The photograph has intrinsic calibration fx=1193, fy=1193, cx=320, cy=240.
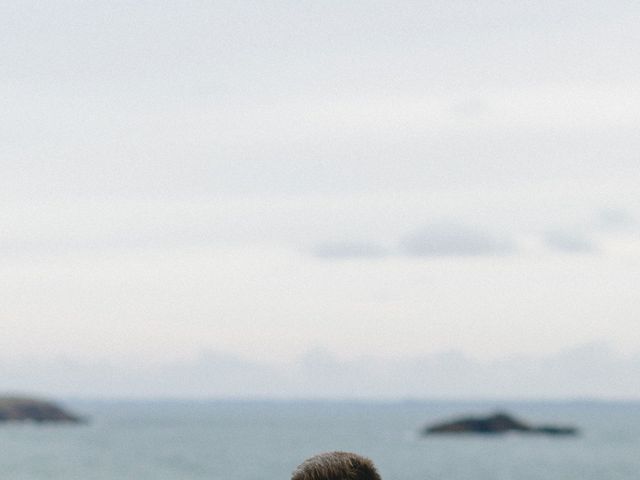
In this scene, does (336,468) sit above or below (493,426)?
below

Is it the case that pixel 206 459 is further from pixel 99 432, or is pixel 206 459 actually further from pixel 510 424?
pixel 99 432

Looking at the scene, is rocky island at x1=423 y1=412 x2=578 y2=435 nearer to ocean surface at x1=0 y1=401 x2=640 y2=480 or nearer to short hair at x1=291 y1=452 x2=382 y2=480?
ocean surface at x1=0 y1=401 x2=640 y2=480

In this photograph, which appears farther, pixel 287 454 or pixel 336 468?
pixel 287 454

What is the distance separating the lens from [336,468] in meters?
4.12

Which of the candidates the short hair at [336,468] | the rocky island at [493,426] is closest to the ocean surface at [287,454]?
the rocky island at [493,426]

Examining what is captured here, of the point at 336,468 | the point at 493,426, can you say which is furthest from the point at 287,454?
the point at 336,468

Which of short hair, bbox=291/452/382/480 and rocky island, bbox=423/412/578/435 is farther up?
rocky island, bbox=423/412/578/435

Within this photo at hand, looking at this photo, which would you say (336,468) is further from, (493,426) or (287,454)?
(493,426)

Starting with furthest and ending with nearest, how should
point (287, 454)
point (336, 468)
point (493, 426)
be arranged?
point (493, 426), point (287, 454), point (336, 468)

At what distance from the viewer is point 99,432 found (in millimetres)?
185250

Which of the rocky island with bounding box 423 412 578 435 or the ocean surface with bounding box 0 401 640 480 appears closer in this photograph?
the ocean surface with bounding box 0 401 640 480

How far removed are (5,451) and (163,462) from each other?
1066 inches

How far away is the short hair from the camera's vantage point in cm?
410

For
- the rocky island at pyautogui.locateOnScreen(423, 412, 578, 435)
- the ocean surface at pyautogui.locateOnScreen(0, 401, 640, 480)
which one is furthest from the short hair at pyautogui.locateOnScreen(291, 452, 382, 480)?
the rocky island at pyautogui.locateOnScreen(423, 412, 578, 435)
